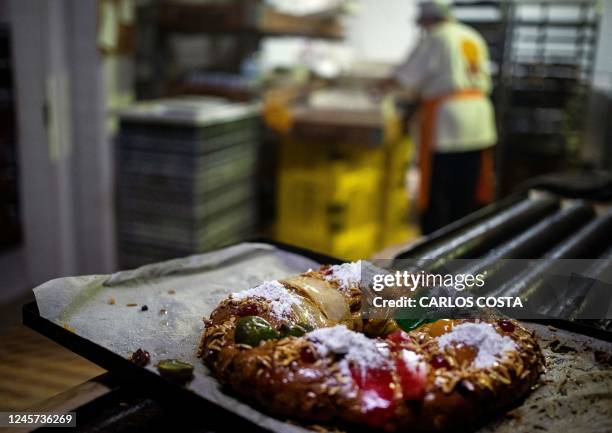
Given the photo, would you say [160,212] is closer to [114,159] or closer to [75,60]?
[114,159]

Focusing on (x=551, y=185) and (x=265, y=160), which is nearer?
(x=551, y=185)

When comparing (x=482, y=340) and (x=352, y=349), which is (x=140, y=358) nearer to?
(x=352, y=349)

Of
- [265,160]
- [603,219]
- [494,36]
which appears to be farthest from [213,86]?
[603,219]

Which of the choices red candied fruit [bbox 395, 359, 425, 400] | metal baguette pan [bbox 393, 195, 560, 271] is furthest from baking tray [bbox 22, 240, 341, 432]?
metal baguette pan [bbox 393, 195, 560, 271]

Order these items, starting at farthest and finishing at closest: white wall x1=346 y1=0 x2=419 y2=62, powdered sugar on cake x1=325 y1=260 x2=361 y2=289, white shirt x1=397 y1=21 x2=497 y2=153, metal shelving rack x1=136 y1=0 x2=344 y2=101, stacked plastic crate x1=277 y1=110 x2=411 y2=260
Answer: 1. white wall x1=346 y1=0 x2=419 y2=62
2. metal shelving rack x1=136 y1=0 x2=344 y2=101
3. stacked plastic crate x1=277 y1=110 x2=411 y2=260
4. white shirt x1=397 y1=21 x2=497 y2=153
5. powdered sugar on cake x1=325 y1=260 x2=361 y2=289

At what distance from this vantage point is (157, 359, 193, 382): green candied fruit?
1.11 metres

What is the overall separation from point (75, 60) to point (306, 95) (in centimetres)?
167

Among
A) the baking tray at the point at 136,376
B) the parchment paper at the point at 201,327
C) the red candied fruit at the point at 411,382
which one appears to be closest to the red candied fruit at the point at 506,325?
the parchment paper at the point at 201,327

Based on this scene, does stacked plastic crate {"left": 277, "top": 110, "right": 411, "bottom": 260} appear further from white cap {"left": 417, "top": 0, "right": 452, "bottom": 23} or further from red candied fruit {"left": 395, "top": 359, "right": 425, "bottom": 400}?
red candied fruit {"left": 395, "top": 359, "right": 425, "bottom": 400}

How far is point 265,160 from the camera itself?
469 cm

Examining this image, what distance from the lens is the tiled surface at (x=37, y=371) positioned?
1521mm

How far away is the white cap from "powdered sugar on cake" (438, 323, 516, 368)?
304cm

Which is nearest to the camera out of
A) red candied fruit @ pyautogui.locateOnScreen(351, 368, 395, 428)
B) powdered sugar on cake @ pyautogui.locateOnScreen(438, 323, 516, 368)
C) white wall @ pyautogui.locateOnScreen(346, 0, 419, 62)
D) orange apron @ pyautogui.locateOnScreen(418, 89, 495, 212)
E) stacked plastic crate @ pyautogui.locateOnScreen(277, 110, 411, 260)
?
red candied fruit @ pyautogui.locateOnScreen(351, 368, 395, 428)

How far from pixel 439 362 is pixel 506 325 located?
0.79 feet
